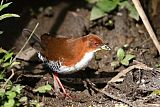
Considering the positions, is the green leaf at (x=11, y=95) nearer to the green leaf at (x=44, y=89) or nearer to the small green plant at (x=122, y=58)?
the green leaf at (x=44, y=89)

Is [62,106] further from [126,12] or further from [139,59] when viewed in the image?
[126,12]

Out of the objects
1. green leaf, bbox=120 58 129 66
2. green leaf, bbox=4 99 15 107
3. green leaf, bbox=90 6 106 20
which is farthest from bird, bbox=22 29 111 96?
green leaf, bbox=90 6 106 20

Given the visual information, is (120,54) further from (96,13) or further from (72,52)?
(96,13)

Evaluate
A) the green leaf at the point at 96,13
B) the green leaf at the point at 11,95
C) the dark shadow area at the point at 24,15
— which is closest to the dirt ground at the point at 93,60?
the dark shadow area at the point at 24,15

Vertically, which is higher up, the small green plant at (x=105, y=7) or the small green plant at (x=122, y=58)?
the small green plant at (x=105, y=7)

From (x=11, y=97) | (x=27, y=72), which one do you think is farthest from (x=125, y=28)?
(x=11, y=97)

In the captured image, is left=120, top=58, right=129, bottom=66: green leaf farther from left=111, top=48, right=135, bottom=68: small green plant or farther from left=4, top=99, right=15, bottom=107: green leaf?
left=4, top=99, right=15, bottom=107: green leaf
